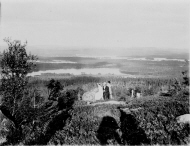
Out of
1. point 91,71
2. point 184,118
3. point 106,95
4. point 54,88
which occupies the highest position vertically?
point 91,71

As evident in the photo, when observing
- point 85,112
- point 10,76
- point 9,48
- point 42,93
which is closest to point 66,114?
point 85,112

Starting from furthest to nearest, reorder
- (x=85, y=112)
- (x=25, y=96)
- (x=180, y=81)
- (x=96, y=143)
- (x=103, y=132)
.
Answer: (x=180, y=81) < (x=85, y=112) < (x=25, y=96) < (x=103, y=132) < (x=96, y=143)

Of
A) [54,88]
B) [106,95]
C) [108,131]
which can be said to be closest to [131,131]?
[108,131]

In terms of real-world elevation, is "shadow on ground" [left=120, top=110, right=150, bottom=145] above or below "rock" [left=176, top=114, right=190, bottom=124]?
below

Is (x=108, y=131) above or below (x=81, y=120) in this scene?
below

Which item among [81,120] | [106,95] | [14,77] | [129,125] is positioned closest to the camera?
[14,77]

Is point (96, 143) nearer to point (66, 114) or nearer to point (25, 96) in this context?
point (66, 114)

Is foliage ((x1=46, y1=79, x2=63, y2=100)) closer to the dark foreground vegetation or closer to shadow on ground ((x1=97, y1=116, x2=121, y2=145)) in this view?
the dark foreground vegetation

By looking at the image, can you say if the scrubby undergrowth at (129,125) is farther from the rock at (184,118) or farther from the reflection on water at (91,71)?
the reflection on water at (91,71)

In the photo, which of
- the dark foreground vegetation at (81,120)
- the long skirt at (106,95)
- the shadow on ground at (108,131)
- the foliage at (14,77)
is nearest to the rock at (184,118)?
the dark foreground vegetation at (81,120)

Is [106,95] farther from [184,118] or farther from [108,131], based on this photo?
[184,118]

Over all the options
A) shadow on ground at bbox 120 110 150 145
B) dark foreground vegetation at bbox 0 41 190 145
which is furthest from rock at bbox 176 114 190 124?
shadow on ground at bbox 120 110 150 145
